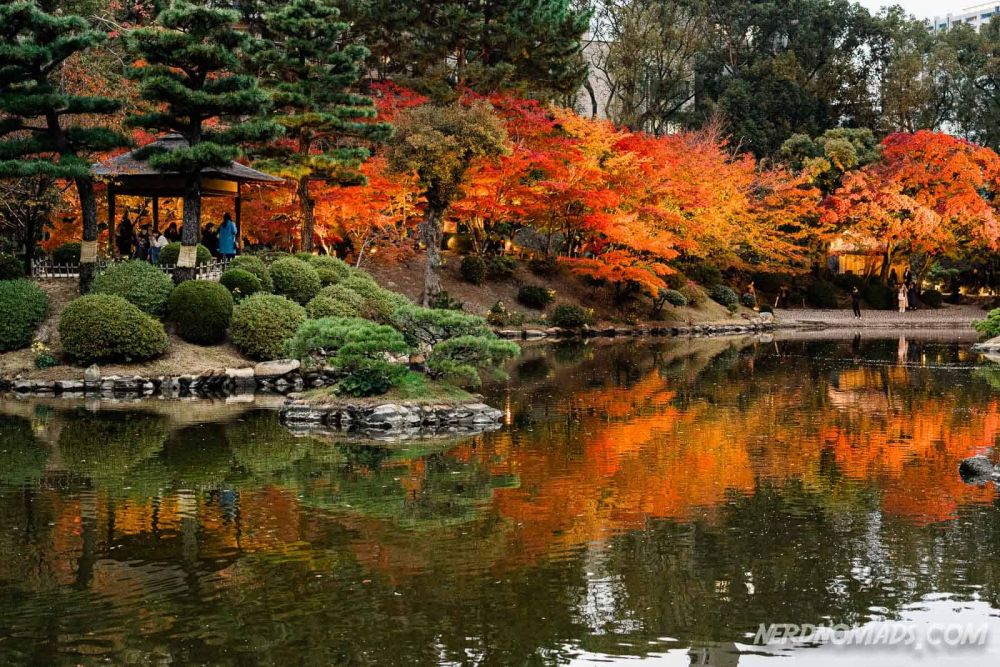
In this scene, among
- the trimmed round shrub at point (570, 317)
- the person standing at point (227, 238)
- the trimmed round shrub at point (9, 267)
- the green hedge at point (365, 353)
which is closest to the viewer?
the green hedge at point (365, 353)

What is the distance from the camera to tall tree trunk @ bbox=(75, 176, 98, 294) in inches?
918

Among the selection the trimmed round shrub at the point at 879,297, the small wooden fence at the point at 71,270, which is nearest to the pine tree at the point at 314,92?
the small wooden fence at the point at 71,270

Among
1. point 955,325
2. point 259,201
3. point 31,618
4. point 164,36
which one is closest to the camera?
point 31,618

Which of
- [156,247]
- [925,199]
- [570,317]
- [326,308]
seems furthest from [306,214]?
[925,199]

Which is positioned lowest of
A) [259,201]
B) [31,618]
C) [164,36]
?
[31,618]

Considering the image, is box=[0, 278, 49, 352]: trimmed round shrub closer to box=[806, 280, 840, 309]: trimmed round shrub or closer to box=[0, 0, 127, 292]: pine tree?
box=[0, 0, 127, 292]: pine tree

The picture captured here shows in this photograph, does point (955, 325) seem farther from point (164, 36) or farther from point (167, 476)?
point (167, 476)

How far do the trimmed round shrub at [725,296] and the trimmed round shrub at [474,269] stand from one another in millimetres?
11143

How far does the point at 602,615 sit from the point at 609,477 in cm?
491

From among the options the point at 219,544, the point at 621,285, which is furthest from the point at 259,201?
the point at 219,544

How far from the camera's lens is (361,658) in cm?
702

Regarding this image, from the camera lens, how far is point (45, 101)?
71.8ft

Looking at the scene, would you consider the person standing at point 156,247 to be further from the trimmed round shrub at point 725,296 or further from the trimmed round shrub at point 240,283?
the trimmed round shrub at point 725,296

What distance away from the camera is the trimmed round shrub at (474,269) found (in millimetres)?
38250
